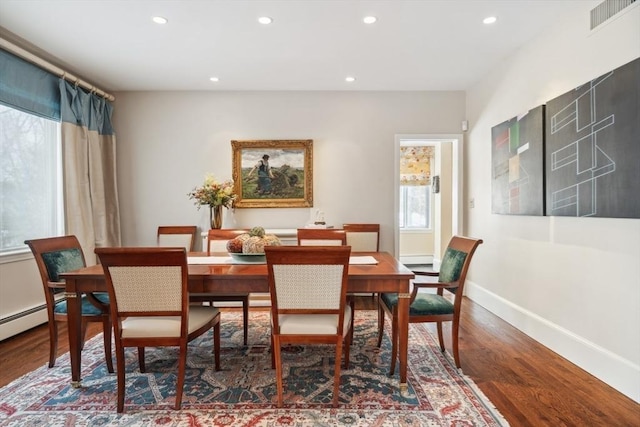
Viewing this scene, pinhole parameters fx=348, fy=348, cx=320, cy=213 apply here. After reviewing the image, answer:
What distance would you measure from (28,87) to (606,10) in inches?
190

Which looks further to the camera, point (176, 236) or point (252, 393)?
point (176, 236)

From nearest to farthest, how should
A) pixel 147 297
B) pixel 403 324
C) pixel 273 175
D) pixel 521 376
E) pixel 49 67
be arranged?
pixel 147 297, pixel 403 324, pixel 521 376, pixel 49 67, pixel 273 175

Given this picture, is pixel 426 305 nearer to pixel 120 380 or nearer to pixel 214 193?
pixel 120 380

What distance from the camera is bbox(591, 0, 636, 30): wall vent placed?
222cm

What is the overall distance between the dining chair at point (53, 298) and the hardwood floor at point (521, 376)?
0.43 meters

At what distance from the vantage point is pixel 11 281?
3.17 m

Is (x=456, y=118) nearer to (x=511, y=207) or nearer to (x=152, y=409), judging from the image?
(x=511, y=207)

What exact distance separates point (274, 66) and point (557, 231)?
3.13 meters

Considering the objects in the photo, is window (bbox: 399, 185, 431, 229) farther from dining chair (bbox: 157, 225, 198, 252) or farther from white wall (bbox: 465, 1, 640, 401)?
dining chair (bbox: 157, 225, 198, 252)

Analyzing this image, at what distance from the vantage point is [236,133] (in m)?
4.60

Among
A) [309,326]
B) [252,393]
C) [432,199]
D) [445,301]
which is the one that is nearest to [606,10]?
[445,301]

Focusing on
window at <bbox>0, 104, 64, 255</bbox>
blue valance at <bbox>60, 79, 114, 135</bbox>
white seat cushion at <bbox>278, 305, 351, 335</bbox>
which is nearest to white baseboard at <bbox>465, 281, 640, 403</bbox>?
white seat cushion at <bbox>278, 305, 351, 335</bbox>

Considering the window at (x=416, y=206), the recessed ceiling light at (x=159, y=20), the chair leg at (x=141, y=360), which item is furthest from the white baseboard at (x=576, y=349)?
the recessed ceiling light at (x=159, y=20)

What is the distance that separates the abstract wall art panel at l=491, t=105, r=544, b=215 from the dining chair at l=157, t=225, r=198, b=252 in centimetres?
364
